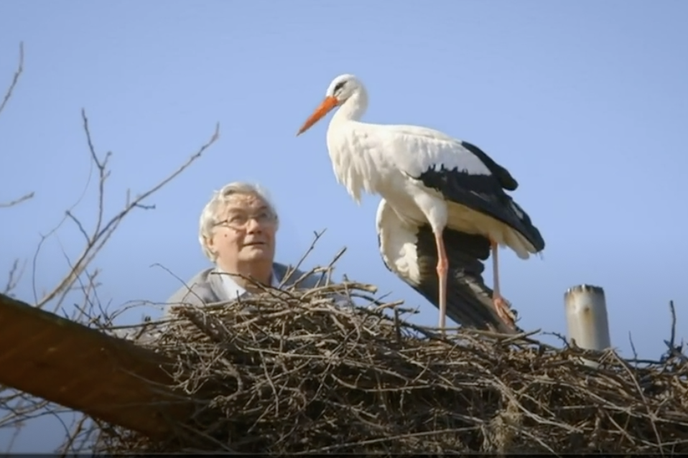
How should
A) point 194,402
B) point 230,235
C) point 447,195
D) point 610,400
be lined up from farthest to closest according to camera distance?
1. point 447,195
2. point 230,235
3. point 610,400
4. point 194,402

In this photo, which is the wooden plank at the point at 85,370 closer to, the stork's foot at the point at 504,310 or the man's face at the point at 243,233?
the man's face at the point at 243,233

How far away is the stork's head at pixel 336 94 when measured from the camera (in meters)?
5.94

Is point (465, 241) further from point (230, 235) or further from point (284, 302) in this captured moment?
point (284, 302)

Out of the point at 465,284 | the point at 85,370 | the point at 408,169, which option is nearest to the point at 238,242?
the point at 85,370

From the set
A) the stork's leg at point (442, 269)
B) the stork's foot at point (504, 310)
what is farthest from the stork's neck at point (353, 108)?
the stork's foot at point (504, 310)

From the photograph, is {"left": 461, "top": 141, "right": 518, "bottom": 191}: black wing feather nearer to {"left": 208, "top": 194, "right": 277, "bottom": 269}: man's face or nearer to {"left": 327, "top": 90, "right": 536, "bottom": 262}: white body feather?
{"left": 327, "top": 90, "right": 536, "bottom": 262}: white body feather

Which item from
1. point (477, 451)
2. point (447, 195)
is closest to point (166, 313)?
point (477, 451)

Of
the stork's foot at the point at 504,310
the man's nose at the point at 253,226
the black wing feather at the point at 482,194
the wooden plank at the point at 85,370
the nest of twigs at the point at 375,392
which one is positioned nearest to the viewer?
the wooden plank at the point at 85,370

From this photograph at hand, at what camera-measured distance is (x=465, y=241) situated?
550cm

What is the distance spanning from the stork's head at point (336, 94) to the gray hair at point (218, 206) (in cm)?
217

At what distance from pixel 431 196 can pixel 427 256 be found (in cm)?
38

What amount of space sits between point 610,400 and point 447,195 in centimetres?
229

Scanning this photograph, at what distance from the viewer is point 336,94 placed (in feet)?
19.7

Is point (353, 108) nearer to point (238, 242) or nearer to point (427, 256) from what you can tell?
point (427, 256)
